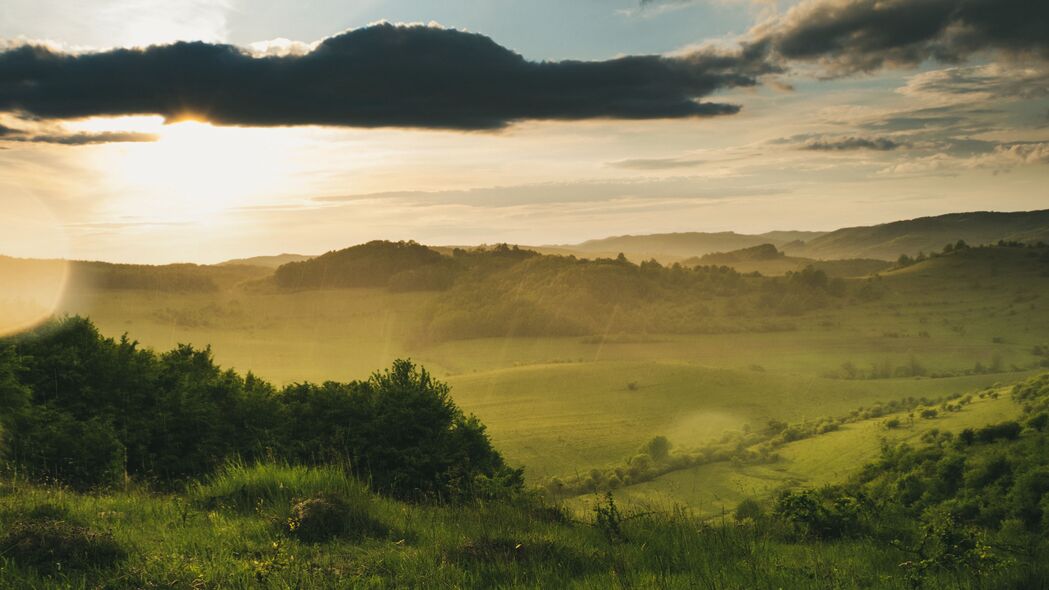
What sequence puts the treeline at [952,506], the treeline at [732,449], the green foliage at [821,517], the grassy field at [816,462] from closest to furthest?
Result: the treeline at [952,506] < the green foliage at [821,517] < the grassy field at [816,462] < the treeline at [732,449]

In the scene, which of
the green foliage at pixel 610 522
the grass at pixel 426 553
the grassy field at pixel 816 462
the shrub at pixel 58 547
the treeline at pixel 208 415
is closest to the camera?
the grass at pixel 426 553

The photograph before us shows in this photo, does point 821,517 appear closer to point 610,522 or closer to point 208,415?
point 610,522

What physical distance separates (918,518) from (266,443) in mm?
16539

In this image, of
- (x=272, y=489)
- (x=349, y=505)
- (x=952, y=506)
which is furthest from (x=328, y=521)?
(x=952, y=506)

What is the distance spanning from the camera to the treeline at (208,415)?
19.0m

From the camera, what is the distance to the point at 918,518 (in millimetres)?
15984

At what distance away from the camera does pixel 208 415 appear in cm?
2152

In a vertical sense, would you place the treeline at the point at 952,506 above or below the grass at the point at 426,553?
below

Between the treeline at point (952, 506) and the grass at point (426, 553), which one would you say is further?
the treeline at point (952, 506)

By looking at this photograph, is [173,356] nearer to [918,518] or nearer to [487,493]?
[487,493]

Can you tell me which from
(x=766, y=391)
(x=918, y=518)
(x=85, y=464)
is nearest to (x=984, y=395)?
(x=766, y=391)

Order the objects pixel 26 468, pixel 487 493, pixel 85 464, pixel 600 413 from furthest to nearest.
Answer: pixel 600 413
pixel 85 464
pixel 26 468
pixel 487 493

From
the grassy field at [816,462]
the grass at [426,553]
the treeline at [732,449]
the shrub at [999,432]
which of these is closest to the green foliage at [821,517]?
the grass at [426,553]

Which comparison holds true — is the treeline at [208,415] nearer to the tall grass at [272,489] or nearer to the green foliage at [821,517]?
the tall grass at [272,489]
